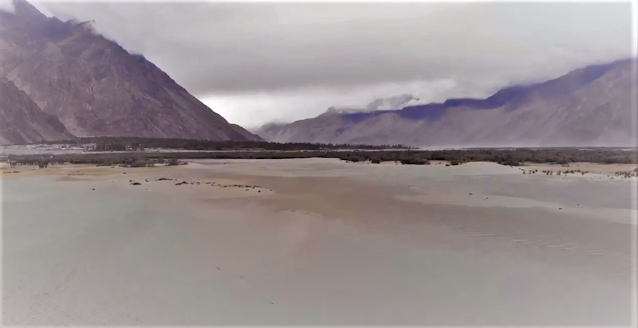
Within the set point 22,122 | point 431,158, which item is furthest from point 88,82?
point 431,158

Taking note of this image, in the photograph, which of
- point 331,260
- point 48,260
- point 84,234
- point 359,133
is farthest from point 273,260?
point 359,133

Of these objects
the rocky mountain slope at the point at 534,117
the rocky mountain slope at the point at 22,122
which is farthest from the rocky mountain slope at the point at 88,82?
the rocky mountain slope at the point at 534,117

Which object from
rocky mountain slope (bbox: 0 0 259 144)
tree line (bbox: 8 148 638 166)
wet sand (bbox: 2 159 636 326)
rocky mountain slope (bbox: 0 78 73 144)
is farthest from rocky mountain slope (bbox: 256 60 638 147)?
rocky mountain slope (bbox: 0 78 73 144)

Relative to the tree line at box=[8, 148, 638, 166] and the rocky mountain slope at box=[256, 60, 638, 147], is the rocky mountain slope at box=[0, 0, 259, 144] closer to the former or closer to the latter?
the tree line at box=[8, 148, 638, 166]

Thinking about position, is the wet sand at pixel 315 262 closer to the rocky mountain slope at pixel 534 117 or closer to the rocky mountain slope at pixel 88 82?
the rocky mountain slope at pixel 534 117

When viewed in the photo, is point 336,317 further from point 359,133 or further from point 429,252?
point 359,133

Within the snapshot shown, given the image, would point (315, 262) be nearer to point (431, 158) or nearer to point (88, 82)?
point (431, 158)
